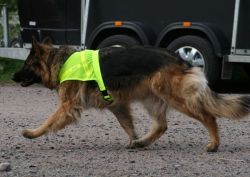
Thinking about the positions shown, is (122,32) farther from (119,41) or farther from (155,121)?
(155,121)

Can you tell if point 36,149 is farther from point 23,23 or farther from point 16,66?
point 16,66

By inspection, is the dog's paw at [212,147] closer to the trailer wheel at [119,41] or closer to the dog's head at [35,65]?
the dog's head at [35,65]

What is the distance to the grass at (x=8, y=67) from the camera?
15961 millimetres

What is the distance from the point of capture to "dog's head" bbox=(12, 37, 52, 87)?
7.70 m

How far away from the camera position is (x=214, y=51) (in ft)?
42.0

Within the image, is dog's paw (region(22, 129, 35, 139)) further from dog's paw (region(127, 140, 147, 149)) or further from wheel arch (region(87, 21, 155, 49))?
wheel arch (region(87, 21, 155, 49))

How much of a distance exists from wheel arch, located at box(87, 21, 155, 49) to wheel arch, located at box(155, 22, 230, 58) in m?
0.26

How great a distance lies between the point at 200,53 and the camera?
13.0m

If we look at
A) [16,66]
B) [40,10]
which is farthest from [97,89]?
[16,66]

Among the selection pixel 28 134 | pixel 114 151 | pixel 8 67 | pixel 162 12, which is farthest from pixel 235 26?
pixel 8 67

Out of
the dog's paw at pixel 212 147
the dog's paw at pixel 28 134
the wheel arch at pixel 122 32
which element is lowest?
the dog's paw at pixel 212 147

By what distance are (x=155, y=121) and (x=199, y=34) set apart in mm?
5599

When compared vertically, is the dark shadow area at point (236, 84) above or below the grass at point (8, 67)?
above

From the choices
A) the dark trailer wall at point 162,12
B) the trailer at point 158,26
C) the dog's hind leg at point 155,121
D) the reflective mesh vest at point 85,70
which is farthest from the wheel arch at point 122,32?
the reflective mesh vest at point 85,70
